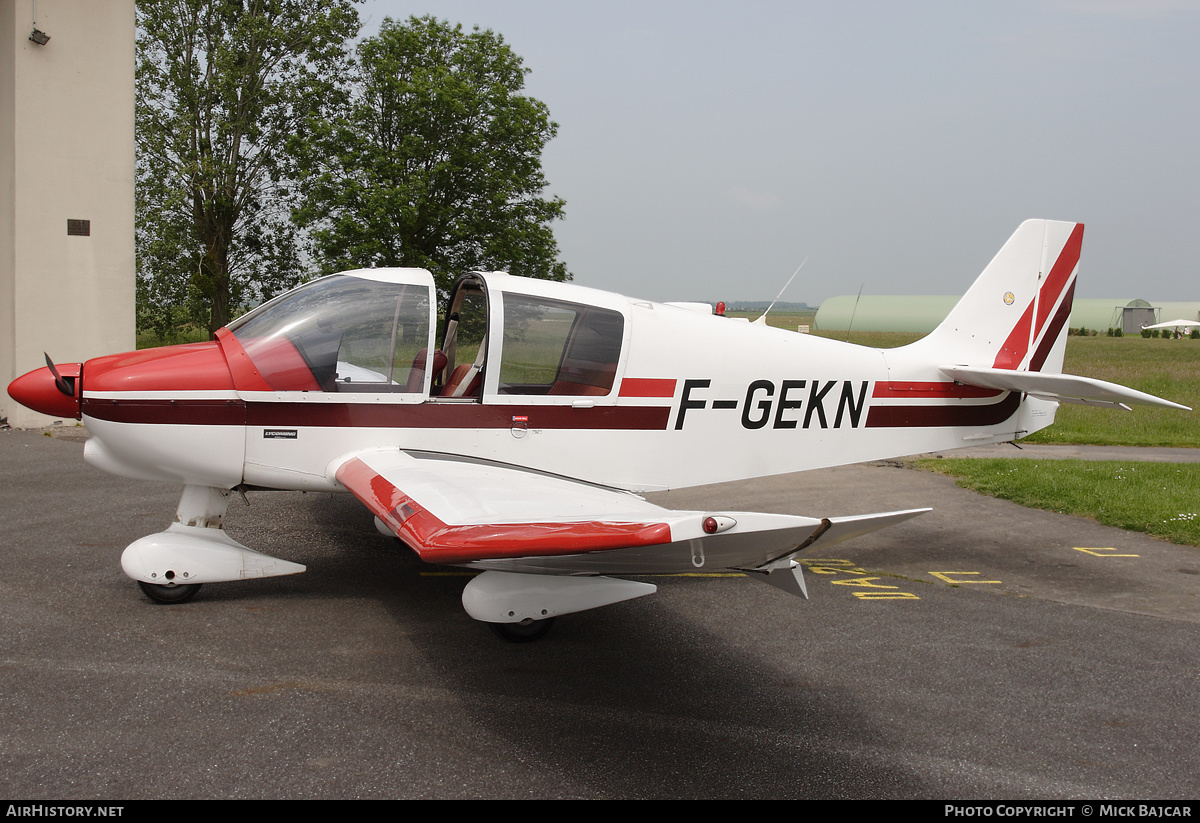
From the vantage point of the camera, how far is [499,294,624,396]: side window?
5117 millimetres

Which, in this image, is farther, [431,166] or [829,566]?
[431,166]

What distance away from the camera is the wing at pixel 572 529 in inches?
111

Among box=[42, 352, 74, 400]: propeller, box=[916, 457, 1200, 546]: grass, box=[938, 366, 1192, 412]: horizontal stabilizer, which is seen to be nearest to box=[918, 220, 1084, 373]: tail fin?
box=[938, 366, 1192, 412]: horizontal stabilizer

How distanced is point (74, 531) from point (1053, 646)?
694cm

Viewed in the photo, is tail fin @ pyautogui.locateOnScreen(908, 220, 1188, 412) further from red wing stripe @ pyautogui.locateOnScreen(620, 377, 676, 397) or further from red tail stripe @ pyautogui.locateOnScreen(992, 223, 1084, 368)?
red wing stripe @ pyautogui.locateOnScreen(620, 377, 676, 397)

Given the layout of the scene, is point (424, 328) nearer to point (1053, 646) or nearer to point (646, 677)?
point (646, 677)

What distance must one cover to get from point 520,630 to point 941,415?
145 inches

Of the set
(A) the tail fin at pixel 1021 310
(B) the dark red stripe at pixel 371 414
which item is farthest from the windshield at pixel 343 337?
(A) the tail fin at pixel 1021 310

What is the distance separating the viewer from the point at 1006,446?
43.1 ft

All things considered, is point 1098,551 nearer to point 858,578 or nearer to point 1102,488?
point 858,578

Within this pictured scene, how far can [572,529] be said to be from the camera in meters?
2.98

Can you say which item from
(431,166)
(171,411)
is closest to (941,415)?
(171,411)
